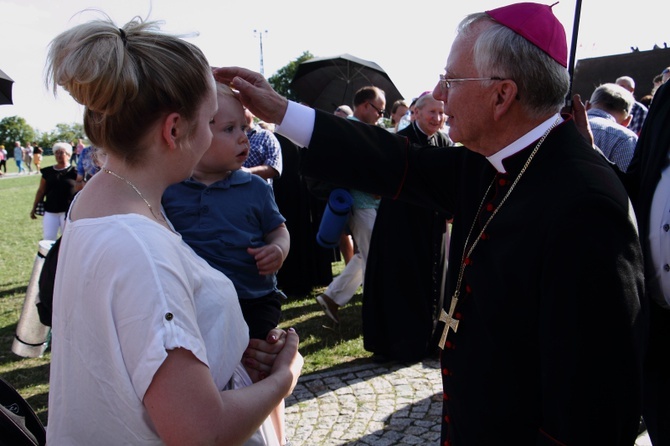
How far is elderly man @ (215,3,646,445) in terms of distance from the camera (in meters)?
1.44

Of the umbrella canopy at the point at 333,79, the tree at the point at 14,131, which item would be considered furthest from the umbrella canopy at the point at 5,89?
the tree at the point at 14,131

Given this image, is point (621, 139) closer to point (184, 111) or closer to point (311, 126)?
point (311, 126)

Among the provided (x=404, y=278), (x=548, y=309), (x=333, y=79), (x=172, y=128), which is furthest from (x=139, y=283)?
(x=333, y=79)

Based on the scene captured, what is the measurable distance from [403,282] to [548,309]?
11.5 ft

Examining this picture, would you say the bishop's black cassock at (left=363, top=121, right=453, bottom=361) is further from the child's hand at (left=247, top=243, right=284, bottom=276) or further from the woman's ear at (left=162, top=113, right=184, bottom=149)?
the woman's ear at (left=162, top=113, right=184, bottom=149)

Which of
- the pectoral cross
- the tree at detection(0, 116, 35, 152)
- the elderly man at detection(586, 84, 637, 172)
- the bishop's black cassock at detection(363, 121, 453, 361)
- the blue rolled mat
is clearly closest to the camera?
the pectoral cross

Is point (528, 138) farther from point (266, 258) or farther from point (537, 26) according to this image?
point (266, 258)

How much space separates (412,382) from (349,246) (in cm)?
340

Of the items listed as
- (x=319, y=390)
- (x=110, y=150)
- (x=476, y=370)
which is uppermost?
(x=110, y=150)

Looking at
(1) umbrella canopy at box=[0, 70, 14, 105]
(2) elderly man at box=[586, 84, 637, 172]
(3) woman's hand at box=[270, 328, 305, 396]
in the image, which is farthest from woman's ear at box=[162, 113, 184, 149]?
(1) umbrella canopy at box=[0, 70, 14, 105]

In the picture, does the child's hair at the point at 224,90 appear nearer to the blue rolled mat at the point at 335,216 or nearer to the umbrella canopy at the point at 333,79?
the blue rolled mat at the point at 335,216

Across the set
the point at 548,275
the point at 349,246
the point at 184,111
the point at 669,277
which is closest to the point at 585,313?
the point at 548,275

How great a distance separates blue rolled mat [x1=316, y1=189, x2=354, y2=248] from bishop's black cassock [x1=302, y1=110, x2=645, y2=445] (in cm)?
362

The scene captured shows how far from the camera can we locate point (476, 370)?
176cm
